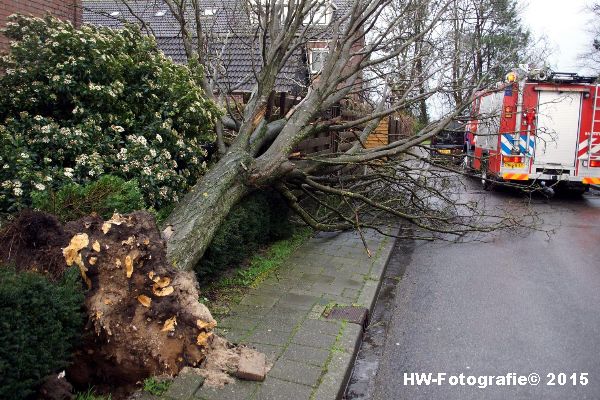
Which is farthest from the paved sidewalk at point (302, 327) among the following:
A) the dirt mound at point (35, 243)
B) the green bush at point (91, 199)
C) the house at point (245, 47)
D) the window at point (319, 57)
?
the window at point (319, 57)

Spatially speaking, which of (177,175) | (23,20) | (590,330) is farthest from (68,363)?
(590,330)

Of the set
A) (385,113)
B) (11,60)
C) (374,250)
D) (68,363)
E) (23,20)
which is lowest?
(374,250)

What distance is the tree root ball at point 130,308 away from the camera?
123 inches

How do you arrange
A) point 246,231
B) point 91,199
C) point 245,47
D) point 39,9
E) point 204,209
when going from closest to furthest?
point 91,199
point 204,209
point 246,231
point 39,9
point 245,47

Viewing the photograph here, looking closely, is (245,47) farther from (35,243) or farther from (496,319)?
(35,243)

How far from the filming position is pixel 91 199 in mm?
3988

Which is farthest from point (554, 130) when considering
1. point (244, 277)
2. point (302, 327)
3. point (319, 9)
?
point (302, 327)

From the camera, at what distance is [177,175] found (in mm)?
5262

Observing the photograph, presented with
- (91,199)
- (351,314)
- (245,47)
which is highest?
(245,47)

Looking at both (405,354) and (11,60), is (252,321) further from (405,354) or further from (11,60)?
(11,60)

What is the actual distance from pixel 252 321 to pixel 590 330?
10.2ft

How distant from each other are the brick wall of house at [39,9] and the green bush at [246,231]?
3.76 metres

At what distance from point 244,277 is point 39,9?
5.95 metres

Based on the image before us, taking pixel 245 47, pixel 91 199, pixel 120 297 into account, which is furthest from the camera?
pixel 245 47
